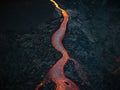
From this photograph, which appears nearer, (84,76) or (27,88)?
(27,88)

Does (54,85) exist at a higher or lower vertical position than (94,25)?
lower

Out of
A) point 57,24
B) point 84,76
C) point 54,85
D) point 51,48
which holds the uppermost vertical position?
point 57,24

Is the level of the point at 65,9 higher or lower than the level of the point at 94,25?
higher

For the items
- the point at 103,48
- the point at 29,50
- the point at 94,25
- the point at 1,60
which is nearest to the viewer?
the point at 1,60

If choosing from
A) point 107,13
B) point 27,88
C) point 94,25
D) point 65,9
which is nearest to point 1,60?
point 27,88

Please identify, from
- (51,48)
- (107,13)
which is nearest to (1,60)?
(51,48)

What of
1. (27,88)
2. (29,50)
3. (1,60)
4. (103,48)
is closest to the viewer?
(27,88)

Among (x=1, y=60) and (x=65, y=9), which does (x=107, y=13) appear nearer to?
(x=65, y=9)

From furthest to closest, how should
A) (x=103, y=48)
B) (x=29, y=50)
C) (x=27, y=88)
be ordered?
(x=103, y=48) → (x=29, y=50) → (x=27, y=88)

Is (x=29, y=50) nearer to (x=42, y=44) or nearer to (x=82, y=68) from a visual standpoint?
(x=42, y=44)
